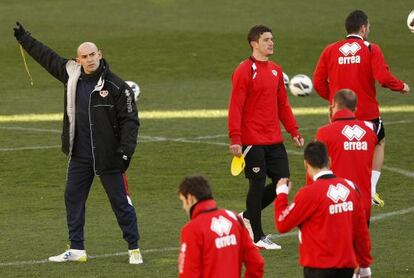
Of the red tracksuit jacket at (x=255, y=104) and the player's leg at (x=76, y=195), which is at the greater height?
the red tracksuit jacket at (x=255, y=104)

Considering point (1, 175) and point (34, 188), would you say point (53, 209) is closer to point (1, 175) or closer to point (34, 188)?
point (34, 188)

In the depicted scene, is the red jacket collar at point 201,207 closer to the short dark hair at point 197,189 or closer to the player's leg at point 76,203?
the short dark hair at point 197,189

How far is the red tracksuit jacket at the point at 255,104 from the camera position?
13984 millimetres

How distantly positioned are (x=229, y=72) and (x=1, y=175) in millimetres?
15381

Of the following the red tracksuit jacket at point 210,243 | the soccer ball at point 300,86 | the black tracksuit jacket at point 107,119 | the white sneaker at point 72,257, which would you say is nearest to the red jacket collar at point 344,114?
the black tracksuit jacket at point 107,119

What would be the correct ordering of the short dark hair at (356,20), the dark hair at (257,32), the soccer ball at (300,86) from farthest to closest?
the soccer ball at (300,86)
the short dark hair at (356,20)
the dark hair at (257,32)

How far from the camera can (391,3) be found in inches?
1735

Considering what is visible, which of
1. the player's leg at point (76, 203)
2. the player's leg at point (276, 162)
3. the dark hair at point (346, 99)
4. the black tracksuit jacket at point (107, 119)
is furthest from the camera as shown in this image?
the player's leg at point (276, 162)

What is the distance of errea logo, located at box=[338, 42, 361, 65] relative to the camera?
48.4ft

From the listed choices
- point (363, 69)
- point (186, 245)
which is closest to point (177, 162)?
point (363, 69)

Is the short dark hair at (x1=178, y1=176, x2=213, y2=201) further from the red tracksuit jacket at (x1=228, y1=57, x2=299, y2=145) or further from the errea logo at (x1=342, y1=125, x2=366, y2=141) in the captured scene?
the red tracksuit jacket at (x1=228, y1=57, x2=299, y2=145)

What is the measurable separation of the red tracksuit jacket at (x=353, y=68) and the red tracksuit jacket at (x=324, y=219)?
4.95 m

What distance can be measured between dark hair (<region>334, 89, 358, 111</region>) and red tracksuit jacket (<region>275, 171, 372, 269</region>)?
5.59 ft

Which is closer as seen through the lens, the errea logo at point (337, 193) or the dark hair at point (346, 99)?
the errea logo at point (337, 193)
